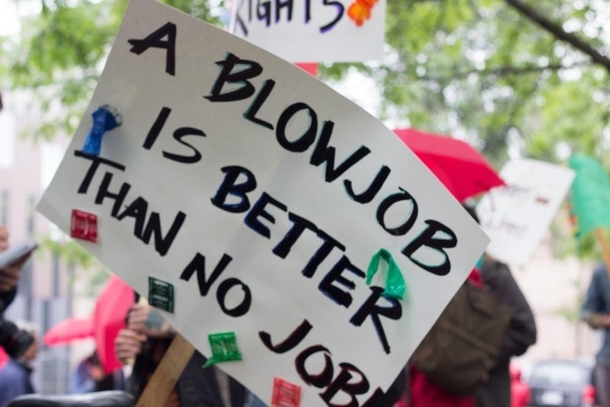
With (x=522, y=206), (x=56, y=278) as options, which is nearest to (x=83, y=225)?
(x=522, y=206)

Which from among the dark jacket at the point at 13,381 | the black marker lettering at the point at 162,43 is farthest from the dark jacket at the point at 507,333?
the black marker lettering at the point at 162,43

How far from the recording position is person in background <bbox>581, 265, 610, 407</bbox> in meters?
7.40

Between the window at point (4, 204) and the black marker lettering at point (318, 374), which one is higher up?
the black marker lettering at point (318, 374)

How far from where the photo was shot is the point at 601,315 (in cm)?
751

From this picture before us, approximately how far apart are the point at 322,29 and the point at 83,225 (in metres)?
1.27

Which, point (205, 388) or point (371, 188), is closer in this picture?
point (371, 188)

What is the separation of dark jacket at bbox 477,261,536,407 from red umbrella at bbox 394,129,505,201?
46 cm

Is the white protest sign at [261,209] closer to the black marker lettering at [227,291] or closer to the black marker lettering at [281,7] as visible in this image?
→ the black marker lettering at [227,291]

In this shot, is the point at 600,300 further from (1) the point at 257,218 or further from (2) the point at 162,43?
(2) the point at 162,43

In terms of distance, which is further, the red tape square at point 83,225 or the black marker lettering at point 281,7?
the black marker lettering at point 281,7

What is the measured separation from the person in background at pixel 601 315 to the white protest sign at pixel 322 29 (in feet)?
13.4

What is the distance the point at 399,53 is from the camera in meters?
11.8

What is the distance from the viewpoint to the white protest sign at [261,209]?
2.84m

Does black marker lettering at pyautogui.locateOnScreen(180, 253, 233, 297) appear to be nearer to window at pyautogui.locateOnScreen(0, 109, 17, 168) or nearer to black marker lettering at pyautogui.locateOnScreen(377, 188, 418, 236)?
black marker lettering at pyautogui.locateOnScreen(377, 188, 418, 236)
